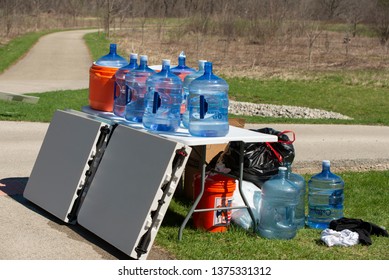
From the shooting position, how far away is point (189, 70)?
7516 millimetres

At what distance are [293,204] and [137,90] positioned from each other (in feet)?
5.94

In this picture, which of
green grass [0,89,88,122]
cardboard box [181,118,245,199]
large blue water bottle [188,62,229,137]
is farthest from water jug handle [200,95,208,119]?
green grass [0,89,88,122]

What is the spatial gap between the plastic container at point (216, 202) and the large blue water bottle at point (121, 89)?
45.9 inches

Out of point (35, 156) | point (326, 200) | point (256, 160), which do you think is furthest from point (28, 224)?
point (35, 156)

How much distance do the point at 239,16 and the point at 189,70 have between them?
140 ft

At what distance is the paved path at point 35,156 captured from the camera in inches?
249

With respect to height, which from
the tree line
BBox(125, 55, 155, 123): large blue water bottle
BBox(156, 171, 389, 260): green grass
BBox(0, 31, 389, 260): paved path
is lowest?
the tree line

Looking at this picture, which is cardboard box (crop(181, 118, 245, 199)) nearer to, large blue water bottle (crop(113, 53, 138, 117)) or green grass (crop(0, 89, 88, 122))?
large blue water bottle (crop(113, 53, 138, 117))

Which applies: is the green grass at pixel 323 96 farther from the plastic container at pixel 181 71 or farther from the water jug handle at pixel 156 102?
the water jug handle at pixel 156 102

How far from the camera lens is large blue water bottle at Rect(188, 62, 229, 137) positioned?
6355 millimetres

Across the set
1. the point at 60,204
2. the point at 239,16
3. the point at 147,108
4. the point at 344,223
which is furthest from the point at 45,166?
the point at 239,16

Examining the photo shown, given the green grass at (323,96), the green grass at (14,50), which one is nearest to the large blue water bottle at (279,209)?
the green grass at (323,96)

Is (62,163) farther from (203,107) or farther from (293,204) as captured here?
(293,204)

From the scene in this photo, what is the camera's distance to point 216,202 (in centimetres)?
677
